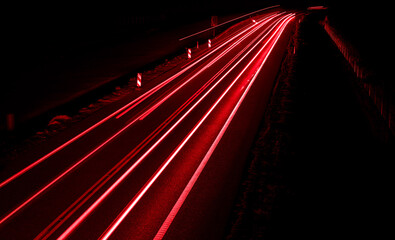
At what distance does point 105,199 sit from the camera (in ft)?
30.2

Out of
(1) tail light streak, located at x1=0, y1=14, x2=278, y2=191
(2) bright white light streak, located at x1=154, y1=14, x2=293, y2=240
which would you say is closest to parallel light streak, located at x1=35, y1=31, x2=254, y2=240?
(2) bright white light streak, located at x1=154, y1=14, x2=293, y2=240

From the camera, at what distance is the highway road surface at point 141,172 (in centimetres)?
814

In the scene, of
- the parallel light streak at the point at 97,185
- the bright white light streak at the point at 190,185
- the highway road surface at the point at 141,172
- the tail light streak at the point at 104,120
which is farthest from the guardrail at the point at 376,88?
the tail light streak at the point at 104,120

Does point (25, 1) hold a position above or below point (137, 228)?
above

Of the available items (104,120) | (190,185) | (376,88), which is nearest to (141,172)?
(190,185)

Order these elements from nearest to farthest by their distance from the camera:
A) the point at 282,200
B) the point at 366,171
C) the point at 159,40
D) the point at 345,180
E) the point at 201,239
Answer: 1. the point at 201,239
2. the point at 282,200
3. the point at 345,180
4. the point at 366,171
5. the point at 159,40

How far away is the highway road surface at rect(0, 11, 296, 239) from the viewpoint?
8.14 metres

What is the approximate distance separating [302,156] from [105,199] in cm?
609

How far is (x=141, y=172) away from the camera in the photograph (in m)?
10.7

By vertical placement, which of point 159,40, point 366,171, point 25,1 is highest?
point 25,1

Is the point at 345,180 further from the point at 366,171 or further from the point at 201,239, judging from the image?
the point at 201,239

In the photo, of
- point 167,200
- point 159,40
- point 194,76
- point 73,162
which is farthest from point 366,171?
point 159,40

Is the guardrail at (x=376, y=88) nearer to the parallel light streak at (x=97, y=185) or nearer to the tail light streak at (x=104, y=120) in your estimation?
the parallel light streak at (x=97, y=185)

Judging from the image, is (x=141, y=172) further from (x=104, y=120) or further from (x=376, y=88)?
(x=376, y=88)
